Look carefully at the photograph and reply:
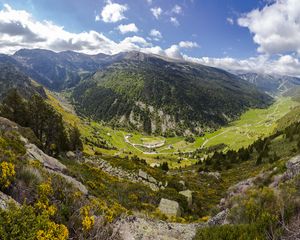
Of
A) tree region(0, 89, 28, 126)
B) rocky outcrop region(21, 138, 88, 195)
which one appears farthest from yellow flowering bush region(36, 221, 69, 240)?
tree region(0, 89, 28, 126)

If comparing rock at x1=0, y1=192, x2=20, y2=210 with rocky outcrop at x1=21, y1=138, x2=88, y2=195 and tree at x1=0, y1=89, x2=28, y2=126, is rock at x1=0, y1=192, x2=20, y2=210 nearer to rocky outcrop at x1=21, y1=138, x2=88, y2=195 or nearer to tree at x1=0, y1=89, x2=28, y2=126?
rocky outcrop at x1=21, y1=138, x2=88, y2=195

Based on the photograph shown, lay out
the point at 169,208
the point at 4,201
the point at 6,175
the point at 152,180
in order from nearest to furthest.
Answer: the point at 4,201 → the point at 6,175 → the point at 169,208 → the point at 152,180

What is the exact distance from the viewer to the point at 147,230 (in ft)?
47.9

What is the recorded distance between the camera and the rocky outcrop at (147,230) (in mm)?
13228

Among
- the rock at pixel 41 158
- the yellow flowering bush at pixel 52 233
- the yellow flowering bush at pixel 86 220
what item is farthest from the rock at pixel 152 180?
the yellow flowering bush at pixel 52 233

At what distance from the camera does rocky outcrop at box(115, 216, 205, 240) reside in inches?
521

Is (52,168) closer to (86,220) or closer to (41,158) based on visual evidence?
(41,158)

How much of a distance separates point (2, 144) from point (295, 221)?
17463 mm

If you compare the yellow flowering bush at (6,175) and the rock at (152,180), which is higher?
the yellow flowering bush at (6,175)

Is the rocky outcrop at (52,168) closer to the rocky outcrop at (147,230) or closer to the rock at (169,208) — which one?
the rocky outcrop at (147,230)

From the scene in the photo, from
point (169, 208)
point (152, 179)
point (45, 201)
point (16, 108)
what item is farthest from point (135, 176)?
point (45, 201)

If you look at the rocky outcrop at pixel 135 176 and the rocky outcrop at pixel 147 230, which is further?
the rocky outcrop at pixel 135 176

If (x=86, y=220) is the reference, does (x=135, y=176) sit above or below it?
below

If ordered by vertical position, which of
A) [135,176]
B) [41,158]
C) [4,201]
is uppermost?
[4,201]
